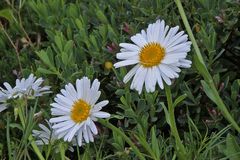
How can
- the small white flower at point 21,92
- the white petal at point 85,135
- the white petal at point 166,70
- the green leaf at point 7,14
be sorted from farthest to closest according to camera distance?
1. the green leaf at point 7,14
2. the small white flower at point 21,92
3. the white petal at point 85,135
4. the white petal at point 166,70

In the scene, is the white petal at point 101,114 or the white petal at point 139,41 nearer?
the white petal at point 101,114

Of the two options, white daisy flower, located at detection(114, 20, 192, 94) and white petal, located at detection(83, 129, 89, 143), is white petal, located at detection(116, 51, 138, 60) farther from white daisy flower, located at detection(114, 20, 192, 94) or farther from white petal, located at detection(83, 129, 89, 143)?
white petal, located at detection(83, 129, 89, 143)

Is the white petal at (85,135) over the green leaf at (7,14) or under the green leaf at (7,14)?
under

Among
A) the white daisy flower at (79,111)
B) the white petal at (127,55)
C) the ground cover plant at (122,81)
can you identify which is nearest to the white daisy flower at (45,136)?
the ground cover plant at (122,81)

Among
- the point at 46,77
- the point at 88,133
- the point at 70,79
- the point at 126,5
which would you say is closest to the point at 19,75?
the point at 46,77

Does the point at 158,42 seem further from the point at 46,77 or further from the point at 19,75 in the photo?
the point at 19,75

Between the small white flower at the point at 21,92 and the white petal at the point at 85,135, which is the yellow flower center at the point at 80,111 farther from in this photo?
the small white flower at the point at 21,92

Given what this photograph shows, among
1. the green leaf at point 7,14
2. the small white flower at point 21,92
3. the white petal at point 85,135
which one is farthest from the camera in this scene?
the green leaf at point 7,14

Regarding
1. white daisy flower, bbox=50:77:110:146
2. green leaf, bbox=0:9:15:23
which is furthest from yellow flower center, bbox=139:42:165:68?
green leaf, bbox=0:9:15:23
